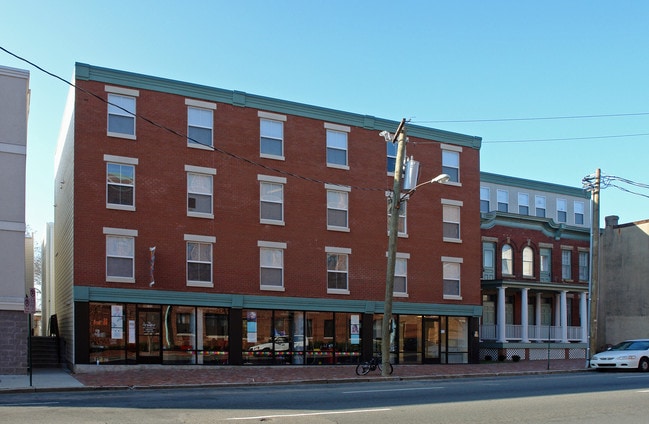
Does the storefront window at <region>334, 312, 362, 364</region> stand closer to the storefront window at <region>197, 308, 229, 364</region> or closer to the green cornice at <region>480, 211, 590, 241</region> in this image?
the storefront window at <region>197, 308, 229, 364</region>

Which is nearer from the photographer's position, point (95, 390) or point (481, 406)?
point (481, 406)

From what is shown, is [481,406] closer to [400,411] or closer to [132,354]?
[400,411]

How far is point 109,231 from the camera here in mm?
26188

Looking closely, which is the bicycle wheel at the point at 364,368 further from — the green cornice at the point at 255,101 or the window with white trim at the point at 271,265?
the green cornice at the point at 255,101

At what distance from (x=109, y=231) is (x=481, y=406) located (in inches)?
660

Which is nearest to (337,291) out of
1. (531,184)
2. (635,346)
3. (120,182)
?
(120,182)

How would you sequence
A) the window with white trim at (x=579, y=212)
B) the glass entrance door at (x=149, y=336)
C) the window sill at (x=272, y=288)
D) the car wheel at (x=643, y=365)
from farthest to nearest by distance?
the window with white trim at (x=579, y=212)
the window sill at (x=272, y=288)
the car wheel at (x=643, y=365)
the glass entrance door at (x=149, y=336)

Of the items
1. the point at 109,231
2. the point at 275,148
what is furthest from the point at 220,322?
the point at 275,148

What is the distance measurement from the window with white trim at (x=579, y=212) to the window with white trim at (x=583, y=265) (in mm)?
3023

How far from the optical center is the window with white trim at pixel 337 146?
1234 inches

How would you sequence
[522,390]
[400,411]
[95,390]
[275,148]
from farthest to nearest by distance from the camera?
[275,148] < [95,390] < [522,390] < [400,411]

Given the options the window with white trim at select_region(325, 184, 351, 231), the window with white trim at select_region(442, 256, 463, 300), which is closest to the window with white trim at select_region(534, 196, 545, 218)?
the window with white trim at select_region(442, 256, 463, 300)

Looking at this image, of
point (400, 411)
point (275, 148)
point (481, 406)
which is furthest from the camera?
point (275, 148)

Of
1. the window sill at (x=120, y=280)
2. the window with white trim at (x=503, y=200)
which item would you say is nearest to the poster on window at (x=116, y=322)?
the window sill at (x=120, y=280)
